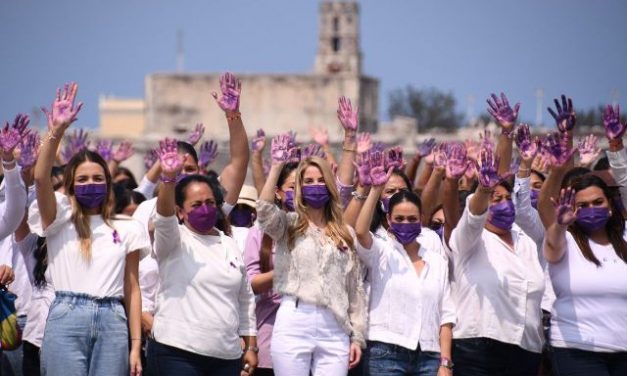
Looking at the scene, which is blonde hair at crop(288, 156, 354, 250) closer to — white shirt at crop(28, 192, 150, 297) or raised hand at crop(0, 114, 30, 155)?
white shirt at crop(28, 192, 150, 297)

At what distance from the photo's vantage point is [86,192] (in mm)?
9164

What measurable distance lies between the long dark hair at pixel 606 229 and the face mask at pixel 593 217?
9 centimetres

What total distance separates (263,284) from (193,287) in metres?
0.79

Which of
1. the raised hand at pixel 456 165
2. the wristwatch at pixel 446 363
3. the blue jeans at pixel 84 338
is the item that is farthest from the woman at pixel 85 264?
the raised hand at pixel 456 165

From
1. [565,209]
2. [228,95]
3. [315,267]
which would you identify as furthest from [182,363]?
[565,209]

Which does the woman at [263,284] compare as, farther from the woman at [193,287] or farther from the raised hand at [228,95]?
the raised hand at [228,95]

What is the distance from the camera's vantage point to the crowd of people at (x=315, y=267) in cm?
903

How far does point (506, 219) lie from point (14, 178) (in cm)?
376

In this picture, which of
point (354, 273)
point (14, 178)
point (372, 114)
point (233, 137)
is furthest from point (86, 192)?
point (372, 114)

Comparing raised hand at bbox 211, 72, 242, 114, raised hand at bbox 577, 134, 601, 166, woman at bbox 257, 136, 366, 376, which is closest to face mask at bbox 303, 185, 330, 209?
woman at bbox 257, 136, 366, 376

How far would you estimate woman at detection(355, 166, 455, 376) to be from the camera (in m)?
9.61

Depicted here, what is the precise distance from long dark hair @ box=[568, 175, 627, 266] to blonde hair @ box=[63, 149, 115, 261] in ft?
11.3

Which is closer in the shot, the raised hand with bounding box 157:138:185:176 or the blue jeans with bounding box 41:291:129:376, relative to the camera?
the blue jeans with bounding box 41:291:129:376

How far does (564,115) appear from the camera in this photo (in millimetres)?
10344
